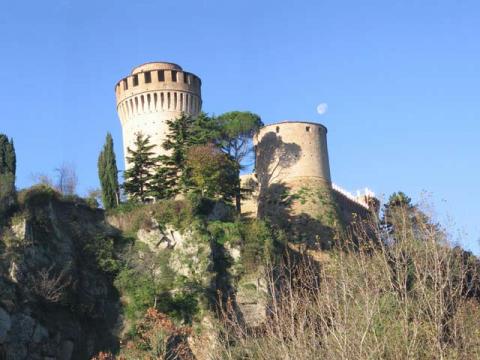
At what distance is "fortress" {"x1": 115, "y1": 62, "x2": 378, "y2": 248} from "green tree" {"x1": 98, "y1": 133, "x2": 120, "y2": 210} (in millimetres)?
3313

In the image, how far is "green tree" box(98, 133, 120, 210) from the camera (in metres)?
35.0

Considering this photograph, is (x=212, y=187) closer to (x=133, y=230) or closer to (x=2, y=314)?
(x=133, y=230)

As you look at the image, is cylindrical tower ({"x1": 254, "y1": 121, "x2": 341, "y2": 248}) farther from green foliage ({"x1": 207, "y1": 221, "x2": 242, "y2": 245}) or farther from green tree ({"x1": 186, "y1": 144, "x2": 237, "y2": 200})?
green foliage ({"x1": 207, "y1": 221, "x2": 242, "y2": 245})

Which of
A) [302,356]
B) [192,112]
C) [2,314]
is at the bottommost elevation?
[302,356]

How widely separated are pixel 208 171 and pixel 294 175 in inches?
256

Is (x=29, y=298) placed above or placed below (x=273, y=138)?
below

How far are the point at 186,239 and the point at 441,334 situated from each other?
17675 millimetres

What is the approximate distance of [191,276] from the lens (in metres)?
29.8

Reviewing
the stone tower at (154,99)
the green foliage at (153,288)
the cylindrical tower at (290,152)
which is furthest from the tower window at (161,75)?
the green foliage at (153,288)

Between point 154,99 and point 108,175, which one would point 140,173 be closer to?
point 108,175

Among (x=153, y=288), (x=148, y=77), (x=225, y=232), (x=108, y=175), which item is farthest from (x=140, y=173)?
(x=153, y=288)

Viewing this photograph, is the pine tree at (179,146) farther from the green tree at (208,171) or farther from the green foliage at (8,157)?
the green foliage at (8,157)

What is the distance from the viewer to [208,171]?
35062 millimetres

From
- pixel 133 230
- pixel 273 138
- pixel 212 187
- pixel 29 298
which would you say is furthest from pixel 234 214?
pixel 29 298
